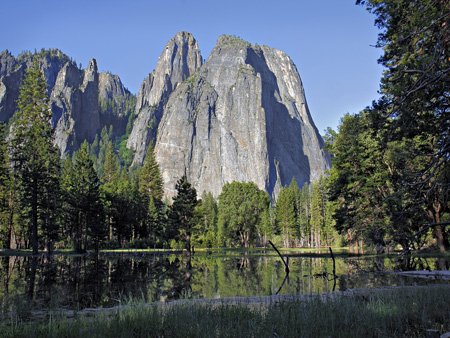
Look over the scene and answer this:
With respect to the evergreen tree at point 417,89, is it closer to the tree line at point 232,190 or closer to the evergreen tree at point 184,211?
the tree line at point 232,190

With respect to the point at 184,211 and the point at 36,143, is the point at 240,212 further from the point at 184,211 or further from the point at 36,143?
the point at 36,143

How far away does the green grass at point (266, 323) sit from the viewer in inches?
262

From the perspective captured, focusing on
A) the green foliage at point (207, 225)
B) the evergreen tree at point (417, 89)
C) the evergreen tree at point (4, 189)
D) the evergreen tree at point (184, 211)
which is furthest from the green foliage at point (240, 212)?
the evergreen tree at point (417, 89)

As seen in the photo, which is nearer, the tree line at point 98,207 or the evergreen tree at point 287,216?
the tree line at point 98,207

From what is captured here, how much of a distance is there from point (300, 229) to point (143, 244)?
5215 centimetres

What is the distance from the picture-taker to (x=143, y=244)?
70.2 m

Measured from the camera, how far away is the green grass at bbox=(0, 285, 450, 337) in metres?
6.64

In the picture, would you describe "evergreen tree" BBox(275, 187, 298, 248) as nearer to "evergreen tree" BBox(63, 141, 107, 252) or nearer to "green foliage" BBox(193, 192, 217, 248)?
"green foliage" BBox(193, 192, 217, 248)

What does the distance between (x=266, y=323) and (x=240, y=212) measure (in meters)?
75.7

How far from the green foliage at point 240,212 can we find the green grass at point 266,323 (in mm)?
73949

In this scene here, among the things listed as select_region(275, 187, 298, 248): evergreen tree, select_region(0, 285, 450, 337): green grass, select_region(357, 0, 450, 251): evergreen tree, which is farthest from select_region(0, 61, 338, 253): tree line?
select_region(357, 0, 450, 251): evergreen tree

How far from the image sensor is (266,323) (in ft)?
23.9

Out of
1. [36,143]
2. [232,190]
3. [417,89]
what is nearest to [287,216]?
[232,190]

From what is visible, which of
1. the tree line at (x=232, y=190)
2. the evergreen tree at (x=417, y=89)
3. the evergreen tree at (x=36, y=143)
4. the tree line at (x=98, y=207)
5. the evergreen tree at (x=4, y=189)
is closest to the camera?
the evergreen tree at (x=417, y=89)
